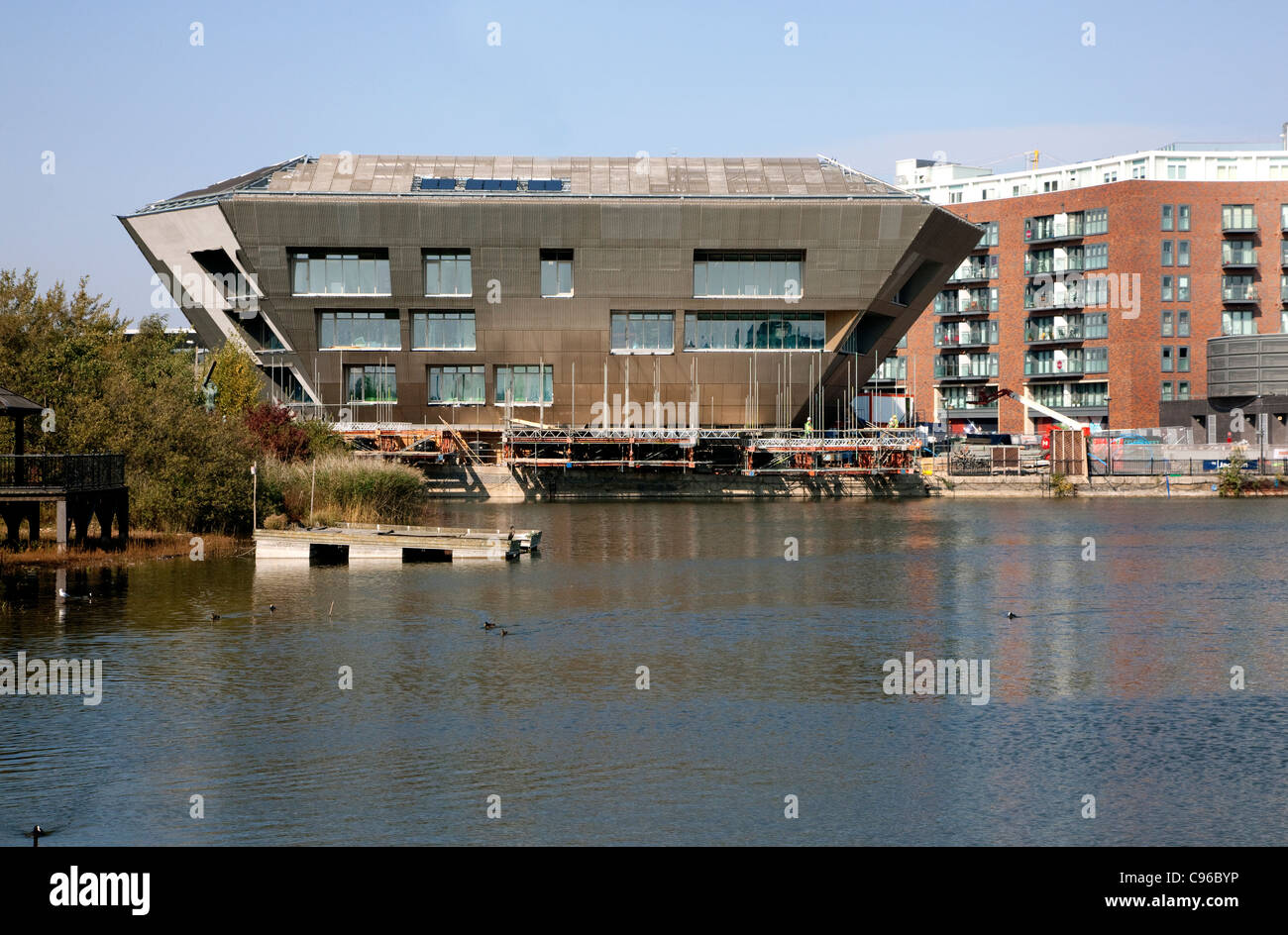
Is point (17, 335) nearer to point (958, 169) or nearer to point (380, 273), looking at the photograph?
point (380, 273)

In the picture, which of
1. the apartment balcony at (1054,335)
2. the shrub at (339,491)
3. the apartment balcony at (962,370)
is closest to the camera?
the shrub at (339,491)

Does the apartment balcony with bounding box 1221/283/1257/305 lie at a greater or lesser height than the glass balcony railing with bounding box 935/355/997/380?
greater

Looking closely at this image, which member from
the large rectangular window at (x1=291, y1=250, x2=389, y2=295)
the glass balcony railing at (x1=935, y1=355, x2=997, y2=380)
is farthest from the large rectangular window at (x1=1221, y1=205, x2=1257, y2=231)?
the large rectangular window at (x1=291, y1=250, x2=389, y2=295)

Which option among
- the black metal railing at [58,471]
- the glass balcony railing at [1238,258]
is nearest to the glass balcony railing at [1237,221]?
the glass balcony railing at [1238,258]

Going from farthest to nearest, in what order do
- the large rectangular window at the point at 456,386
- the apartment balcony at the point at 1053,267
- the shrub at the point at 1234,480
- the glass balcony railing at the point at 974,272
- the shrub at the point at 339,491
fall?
the glass balcony railing at the point at 974,272 < the apartment balcony at the point at 1053,267 < the large rectangular window at the point at 456,386 < the shrub at the point at 1234,480 < the shrub at the point at 339,491

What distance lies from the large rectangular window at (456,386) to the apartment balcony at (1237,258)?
7217 centimetres

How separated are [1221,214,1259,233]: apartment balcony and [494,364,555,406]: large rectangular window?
226 feet

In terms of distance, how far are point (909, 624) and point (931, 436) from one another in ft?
268

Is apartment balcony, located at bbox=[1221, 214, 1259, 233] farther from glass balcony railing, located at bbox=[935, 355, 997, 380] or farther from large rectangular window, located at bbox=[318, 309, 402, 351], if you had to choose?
large rectangular window, located at bbox=[318, 309, 402, 351]

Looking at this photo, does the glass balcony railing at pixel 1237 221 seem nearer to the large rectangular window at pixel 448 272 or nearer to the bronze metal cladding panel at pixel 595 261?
the bronze metal cladding panel at pixel 595 261

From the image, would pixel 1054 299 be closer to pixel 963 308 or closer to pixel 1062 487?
pixel 963 308

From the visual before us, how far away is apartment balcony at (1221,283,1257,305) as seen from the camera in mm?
128750

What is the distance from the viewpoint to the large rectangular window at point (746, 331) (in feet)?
306
